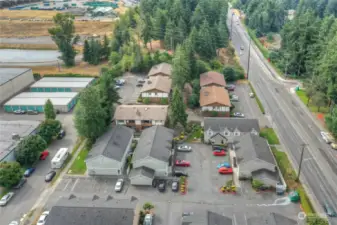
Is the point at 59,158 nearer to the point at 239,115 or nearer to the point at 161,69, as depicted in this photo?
the point at 239,115

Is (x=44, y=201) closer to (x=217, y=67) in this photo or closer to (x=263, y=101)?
(x=263, y=101)

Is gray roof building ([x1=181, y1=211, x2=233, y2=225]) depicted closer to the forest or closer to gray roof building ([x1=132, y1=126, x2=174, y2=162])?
gray roof building ([x1=132, y1=126, x2=174, y2=162])

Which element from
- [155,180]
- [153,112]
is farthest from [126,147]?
[153,112]

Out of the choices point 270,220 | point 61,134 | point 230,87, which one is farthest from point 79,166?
point 230,87

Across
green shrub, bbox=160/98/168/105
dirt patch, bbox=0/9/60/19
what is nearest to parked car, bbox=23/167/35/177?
green shrub, bbox=160/98/168/105

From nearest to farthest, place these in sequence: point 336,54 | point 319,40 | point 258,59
→ point 336,54 < point 319,40 < point 258,59

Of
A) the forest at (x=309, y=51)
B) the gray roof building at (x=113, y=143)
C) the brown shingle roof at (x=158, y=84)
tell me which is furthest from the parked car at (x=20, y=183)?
the forest at (x=309, y=51)
